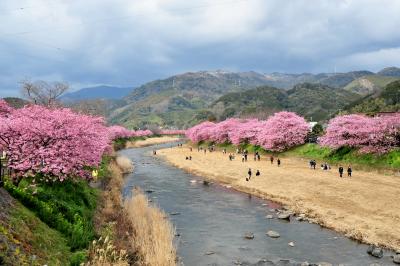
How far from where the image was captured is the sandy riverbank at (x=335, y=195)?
Result: 1353 inches

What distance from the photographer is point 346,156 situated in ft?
228

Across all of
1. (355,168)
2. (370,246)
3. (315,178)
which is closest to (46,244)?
(370,246)

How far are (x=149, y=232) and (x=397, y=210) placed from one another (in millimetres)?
25262

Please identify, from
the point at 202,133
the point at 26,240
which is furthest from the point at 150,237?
the point at 202,133

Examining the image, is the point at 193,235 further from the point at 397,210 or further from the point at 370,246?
the point at 397,210

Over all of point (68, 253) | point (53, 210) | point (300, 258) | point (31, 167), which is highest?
point (31, 167)

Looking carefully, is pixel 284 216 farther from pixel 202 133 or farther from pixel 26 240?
pixel 202 133

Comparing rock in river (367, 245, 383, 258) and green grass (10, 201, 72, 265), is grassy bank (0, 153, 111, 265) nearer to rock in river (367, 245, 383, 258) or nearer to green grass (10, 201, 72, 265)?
green grass (10, 201, 72, 265)

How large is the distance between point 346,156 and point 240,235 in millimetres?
42945

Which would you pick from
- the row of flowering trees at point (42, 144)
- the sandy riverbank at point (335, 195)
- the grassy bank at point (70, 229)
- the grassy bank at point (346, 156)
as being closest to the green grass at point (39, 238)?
the grassy bank at point (70, 229)

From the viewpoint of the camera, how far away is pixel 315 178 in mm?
57781

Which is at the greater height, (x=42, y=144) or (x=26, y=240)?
(x=42, y=144)

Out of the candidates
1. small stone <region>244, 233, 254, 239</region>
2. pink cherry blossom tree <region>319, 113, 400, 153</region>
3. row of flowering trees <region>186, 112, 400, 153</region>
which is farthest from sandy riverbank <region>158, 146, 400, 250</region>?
small stone <region>244, 233, 254, 239</region>

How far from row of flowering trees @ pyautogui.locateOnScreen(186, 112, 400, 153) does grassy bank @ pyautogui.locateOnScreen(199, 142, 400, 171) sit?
1193 mm
